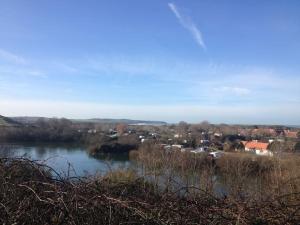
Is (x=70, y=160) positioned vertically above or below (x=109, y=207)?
below

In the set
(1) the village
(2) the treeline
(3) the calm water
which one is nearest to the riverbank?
(3) the calm water

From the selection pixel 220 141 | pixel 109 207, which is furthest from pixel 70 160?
pixel 220 141

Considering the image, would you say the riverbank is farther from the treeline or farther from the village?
the treeline

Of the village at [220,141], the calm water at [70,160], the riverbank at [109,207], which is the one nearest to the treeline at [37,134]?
the village at [220,141]

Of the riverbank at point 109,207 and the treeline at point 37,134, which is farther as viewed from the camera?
the treeline at point 37,134

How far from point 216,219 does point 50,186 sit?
76cm

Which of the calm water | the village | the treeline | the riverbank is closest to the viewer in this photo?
the riverbank

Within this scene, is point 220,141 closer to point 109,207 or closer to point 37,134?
point 37,134

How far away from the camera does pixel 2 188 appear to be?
2064mm

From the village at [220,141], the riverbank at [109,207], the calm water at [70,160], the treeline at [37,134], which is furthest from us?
the treeline at [37,134]

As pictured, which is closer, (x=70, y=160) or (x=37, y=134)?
(x=70, y=160)

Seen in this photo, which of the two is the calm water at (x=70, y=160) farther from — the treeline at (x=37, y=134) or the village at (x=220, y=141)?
the treeline at (x=37, y=134)

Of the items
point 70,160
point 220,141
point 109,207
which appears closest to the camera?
point 109,207

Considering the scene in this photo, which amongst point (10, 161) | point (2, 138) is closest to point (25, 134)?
point (2, 138)
